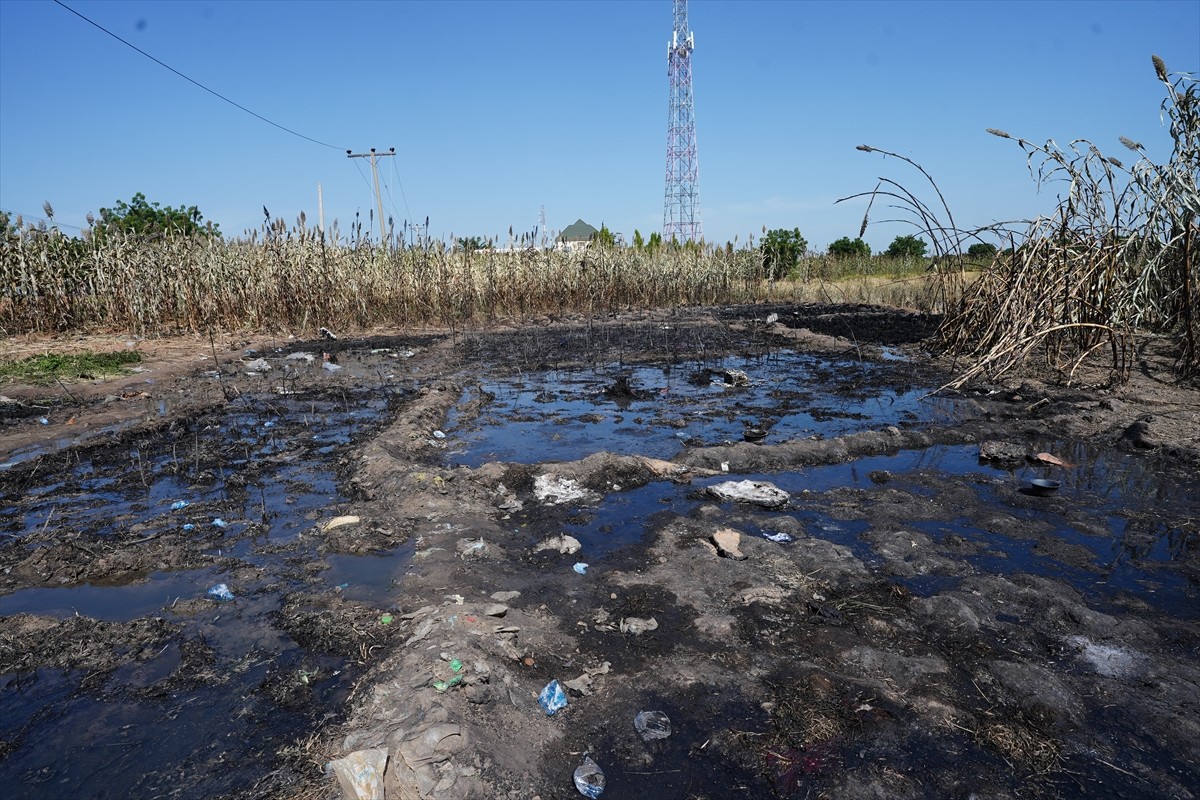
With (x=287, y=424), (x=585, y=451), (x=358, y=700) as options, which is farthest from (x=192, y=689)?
(x=287, y=424)

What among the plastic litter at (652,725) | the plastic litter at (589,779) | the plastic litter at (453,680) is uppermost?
the plastic litter at (453,680)

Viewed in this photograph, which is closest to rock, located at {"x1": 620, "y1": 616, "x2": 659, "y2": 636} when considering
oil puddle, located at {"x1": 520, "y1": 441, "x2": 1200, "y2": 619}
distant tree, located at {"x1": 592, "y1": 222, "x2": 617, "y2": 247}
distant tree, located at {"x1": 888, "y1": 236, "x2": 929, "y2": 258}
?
oil puddle, located at {"x1": 520, "y1": 441, "x2": 1200, "y2": 619}

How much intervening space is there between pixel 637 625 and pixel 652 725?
22.4 inches

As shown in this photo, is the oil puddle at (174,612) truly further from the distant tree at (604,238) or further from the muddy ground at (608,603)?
the distant tree at (604,238)

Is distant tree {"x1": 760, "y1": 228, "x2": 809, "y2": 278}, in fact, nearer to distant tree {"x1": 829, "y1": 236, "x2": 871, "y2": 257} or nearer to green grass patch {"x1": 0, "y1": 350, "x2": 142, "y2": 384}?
distant tree {"x1": 829, "y1": 236, "x2": 871, "y2": 257}

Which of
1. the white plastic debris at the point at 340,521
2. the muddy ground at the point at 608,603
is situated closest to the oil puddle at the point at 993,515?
the muddy ground at the point at 608,603

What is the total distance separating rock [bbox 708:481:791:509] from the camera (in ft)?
12.8

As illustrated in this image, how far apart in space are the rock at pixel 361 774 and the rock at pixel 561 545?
1.65 meters

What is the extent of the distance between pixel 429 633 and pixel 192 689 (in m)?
0.81

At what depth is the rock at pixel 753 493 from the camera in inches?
154

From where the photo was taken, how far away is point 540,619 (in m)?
2.69

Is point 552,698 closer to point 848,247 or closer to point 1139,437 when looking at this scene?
point 1139,437

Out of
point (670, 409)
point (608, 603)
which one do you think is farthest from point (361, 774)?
point (670, 409)

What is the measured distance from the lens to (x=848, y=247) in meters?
28.6
